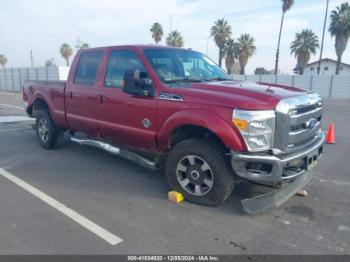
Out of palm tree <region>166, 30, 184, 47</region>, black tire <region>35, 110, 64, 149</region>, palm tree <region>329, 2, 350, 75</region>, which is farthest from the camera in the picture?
palm tree <region>166, 30, 184, 47</region>

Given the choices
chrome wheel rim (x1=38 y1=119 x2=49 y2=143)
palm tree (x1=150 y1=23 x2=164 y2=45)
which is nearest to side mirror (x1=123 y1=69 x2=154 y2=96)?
chrome wheel rim (x1=38 y1=119 x2=49 y2=143)

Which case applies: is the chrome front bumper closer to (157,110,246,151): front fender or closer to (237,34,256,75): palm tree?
(157,110,246,151): front fender

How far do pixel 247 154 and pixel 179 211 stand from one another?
1.11 metres

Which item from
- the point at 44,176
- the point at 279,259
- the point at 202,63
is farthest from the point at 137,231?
the point at 202,63

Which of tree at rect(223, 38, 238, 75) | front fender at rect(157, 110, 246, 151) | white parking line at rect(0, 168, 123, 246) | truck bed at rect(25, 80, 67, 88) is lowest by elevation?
white parking line at rect(0, 168, 123, 246)

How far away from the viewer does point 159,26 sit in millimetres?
49250

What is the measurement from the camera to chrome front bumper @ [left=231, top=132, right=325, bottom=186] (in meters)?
3.39

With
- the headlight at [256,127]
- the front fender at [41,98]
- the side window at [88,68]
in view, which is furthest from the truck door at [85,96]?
the headlight at [256,127]

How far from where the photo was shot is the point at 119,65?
16.0ft

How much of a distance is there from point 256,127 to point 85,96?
3.17 m

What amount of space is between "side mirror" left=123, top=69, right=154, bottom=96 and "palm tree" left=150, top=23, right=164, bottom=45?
156 ft

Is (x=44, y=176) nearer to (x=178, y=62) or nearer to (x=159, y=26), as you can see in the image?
(x=178, y=62)

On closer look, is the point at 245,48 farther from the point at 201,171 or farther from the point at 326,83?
the point at 201,171

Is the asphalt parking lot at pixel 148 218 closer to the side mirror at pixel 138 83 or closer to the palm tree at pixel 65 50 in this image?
the side mirror at pixel 138 83
